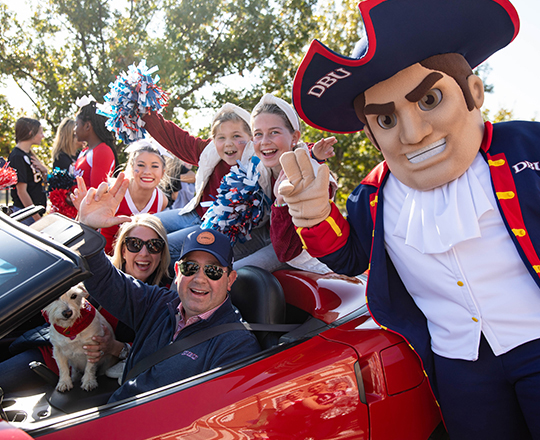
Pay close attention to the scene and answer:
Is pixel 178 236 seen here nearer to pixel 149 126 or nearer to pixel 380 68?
pixel 149 126

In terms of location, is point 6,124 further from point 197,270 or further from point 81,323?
point 197,270

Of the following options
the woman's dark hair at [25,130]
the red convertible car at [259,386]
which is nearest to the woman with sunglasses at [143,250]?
the red convertible car at [259,386]

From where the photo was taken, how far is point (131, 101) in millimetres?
3393

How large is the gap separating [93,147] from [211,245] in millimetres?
2411

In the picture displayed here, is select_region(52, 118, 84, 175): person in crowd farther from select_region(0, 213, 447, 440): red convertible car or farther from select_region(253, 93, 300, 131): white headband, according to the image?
select_region(0, 213, 447, 440): red convertible car

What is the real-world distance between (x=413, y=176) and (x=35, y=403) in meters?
1.96

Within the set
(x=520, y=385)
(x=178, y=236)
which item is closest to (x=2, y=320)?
(x=520, y=385)

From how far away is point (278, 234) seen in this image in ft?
7.11

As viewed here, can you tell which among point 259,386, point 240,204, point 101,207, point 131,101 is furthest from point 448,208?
point 131,101

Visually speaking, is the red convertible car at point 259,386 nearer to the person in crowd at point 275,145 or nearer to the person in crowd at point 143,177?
the person in crowd at point 275,145

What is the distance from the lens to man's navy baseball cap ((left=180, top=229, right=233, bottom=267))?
2.15 metres

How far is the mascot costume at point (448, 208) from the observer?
160 cm

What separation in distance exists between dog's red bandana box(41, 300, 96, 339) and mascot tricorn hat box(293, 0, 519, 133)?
4.83ft

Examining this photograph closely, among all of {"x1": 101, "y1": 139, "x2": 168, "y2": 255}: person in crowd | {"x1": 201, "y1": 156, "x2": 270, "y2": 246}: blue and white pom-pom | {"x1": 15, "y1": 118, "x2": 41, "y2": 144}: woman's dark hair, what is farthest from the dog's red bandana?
{"x1": 15, "y1": 118, "x2": 41, "y2": 144}: woman's dark hair
